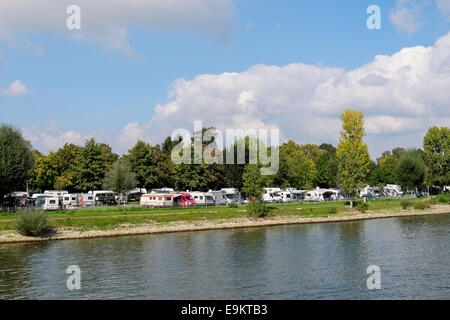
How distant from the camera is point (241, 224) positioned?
59.5m

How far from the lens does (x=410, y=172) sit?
97188mm

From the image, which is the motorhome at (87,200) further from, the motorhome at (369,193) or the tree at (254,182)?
the motorhome at (369,193)

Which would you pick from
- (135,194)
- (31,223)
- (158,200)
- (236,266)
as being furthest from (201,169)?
(236,266)

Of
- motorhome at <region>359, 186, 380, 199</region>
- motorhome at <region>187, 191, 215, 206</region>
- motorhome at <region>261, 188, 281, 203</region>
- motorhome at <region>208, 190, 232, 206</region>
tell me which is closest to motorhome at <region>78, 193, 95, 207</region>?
motorhome at <region>187, 191, 215, 206</region>

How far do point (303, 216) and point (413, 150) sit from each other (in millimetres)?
56944

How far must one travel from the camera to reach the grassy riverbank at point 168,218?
49.8 m

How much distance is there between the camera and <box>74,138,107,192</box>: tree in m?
85.4

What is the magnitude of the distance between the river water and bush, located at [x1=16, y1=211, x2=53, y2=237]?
8.60 ft

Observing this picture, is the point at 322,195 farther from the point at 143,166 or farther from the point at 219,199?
the point at 143,166

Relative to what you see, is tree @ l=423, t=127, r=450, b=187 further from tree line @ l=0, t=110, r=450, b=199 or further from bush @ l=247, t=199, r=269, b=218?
bush @ l=247, t=199, r=269, b=218

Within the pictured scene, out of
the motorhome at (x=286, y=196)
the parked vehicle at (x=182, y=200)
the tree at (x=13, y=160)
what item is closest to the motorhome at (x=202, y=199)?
the parked vehicle at (x=182, y=200)

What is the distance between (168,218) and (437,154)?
77.9m
